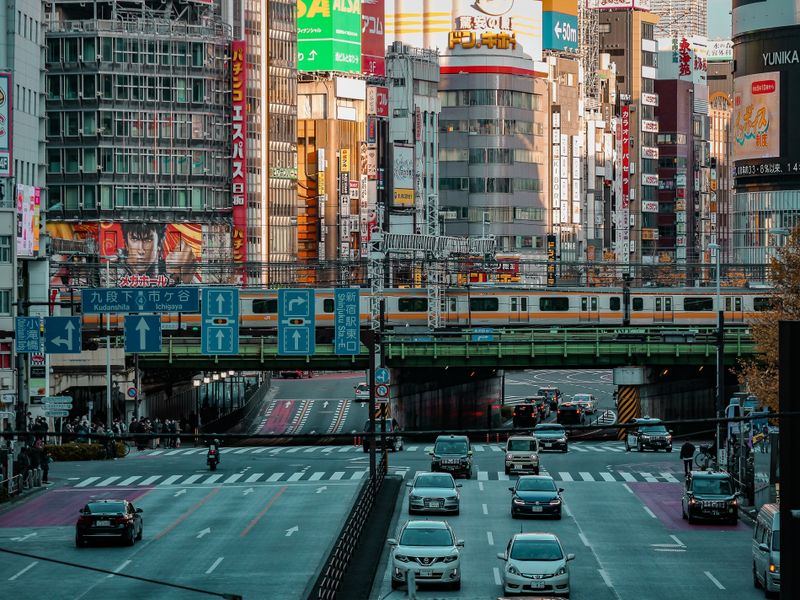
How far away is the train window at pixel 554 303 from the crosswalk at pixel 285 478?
106 ft

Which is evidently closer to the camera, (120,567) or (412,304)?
(120,567)

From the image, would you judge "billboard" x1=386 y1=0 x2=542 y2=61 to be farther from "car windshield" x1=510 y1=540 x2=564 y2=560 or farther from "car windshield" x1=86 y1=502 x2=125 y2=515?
"car windshield" x1=510 y1=540 x2=564 y2=560

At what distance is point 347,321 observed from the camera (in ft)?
224

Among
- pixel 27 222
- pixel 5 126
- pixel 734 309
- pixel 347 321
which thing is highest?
pixel 5 126

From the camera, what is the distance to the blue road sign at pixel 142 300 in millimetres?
62875

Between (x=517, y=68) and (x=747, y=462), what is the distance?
437 ft

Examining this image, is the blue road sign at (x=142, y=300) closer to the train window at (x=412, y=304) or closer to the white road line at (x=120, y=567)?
the white road line at (x=120, y=567)

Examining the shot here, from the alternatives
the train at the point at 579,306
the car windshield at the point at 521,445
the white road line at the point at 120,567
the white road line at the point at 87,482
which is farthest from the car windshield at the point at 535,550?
the train at the point at 579,306

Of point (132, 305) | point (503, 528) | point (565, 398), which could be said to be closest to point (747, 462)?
point (503, 528)

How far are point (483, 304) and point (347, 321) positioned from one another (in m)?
34.2

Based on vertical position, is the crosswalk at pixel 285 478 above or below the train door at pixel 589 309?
below

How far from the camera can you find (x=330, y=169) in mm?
169375

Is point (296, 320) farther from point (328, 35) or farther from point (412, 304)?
point (328, 35)

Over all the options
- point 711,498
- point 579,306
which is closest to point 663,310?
point 579,306
